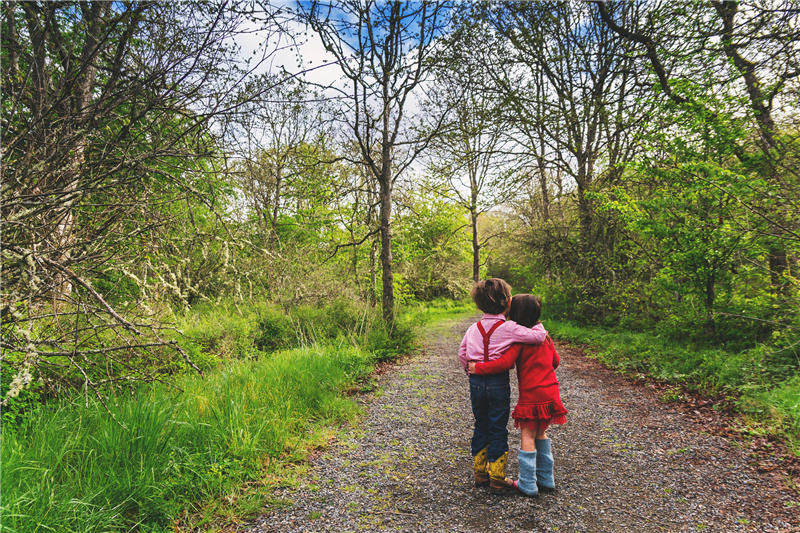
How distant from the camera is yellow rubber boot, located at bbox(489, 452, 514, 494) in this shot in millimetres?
3045

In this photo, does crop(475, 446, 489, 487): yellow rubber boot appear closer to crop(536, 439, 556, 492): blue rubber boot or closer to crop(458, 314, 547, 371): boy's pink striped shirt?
crop(536, 439, 556, 492): blue rubber boot

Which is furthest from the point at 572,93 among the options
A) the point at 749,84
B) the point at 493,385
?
the point at 493,385

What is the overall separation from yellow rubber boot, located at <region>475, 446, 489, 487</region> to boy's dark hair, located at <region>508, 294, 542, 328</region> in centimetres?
110

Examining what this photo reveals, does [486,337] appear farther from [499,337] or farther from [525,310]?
[525,310]

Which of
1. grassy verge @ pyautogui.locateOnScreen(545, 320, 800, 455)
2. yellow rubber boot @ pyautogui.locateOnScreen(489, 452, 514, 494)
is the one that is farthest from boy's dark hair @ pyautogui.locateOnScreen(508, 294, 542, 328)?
grassy verge @ pyautogui.locateOnScreen(545, 320, 800, 455)

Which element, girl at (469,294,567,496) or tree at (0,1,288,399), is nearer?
tree at (0,1,288,399)

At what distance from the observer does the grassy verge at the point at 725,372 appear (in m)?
4.00

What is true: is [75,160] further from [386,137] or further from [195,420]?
[386,137]

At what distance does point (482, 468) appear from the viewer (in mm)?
3156

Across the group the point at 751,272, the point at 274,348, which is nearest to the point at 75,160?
the point at 274,348

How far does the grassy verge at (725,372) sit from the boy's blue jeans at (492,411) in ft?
8.89

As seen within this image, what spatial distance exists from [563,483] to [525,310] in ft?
4.94

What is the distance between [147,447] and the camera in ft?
9.43

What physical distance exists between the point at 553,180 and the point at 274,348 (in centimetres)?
1154
